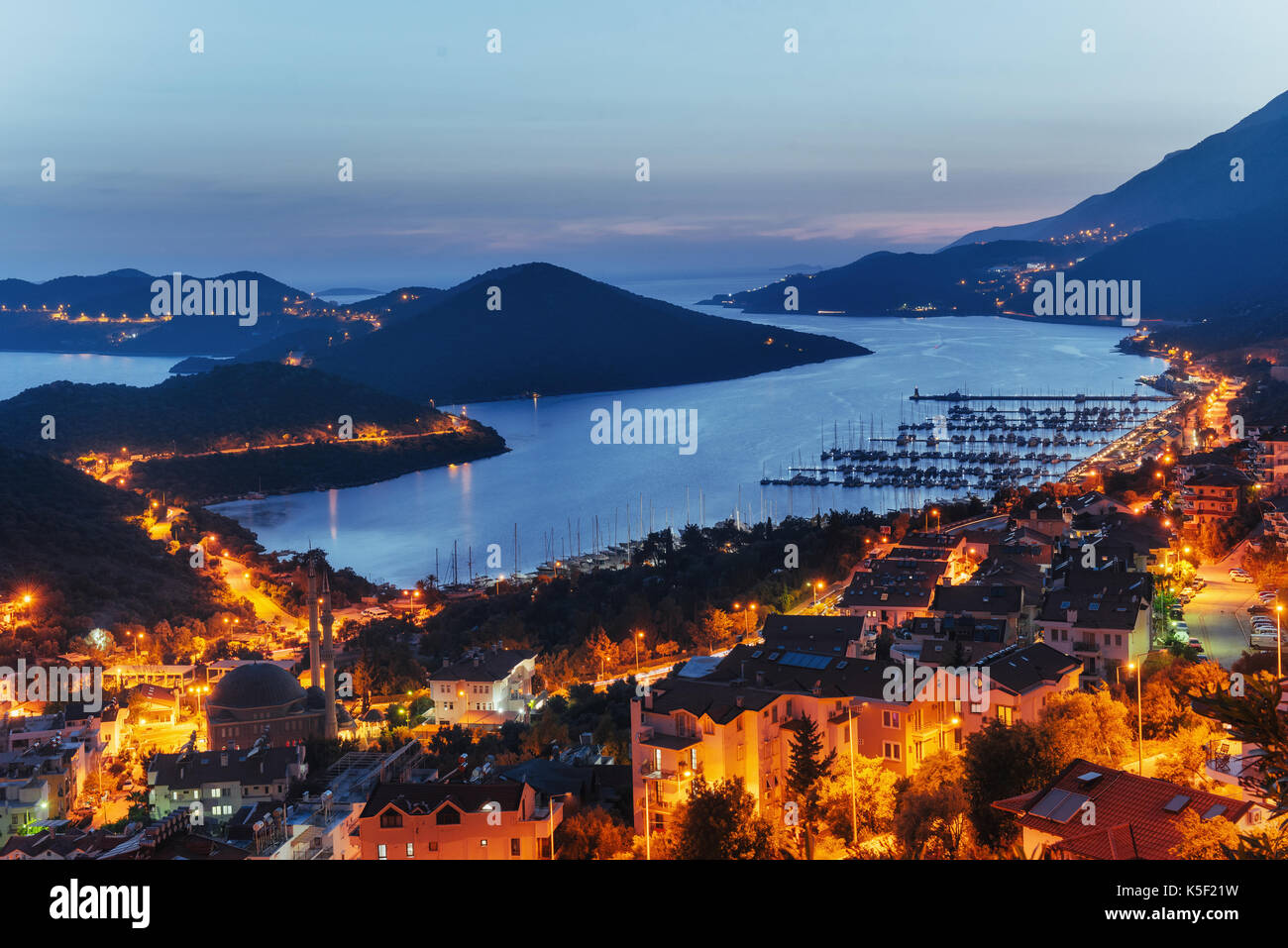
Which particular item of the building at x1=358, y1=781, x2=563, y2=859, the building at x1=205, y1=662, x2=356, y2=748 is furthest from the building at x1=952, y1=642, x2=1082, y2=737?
the building at x1=205, y1=662, x2=356, y2=748

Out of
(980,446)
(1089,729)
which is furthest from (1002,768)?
(980,446)

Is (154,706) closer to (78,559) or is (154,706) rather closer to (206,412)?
(78,559)

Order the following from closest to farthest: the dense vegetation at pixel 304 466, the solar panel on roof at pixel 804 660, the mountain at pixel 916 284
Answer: the solar panel on roof at pixel 804 660 < the dense vegetation at pixel 304 466 < the mountain at pixel 916 284

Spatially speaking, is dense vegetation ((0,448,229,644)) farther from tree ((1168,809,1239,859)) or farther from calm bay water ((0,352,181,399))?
calm bay water ((0,352,181,399))

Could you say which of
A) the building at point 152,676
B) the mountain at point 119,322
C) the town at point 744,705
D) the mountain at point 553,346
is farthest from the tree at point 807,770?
the mountain at point 119,322

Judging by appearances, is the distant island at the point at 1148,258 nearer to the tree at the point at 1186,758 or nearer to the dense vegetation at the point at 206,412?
the dense vegetation at the point at 206,412

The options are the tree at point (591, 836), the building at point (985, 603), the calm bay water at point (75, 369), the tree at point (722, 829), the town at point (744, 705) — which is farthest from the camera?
the calm bay water at point (75, 369)
